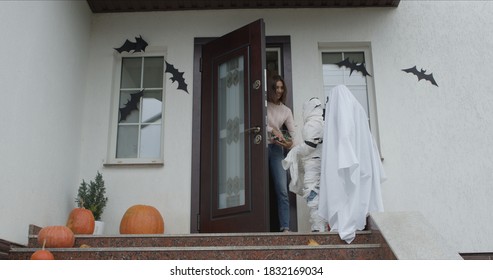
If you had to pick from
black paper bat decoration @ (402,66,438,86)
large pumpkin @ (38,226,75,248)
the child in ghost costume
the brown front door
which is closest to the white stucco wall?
large pumpkin @ (38,226,75,248)

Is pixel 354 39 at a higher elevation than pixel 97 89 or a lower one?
higher

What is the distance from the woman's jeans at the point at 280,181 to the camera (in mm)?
6277

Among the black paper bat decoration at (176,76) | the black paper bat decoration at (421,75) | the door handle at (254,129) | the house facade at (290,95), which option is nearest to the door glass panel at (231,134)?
the door handle at (254,129)

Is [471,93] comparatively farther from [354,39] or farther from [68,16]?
[68,16]

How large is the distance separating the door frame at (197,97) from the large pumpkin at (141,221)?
43cm

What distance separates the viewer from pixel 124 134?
710 cm

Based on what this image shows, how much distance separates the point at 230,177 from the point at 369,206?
5.28 ft

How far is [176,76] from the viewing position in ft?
23.4

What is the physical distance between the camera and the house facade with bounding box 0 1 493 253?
6.35 m

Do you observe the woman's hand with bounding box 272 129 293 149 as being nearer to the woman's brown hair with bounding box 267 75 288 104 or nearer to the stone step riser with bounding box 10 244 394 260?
the woman's brown hair with bounding box 267 75 288 104

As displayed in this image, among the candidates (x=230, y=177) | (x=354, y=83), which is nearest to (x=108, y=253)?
(x=230, y=177)

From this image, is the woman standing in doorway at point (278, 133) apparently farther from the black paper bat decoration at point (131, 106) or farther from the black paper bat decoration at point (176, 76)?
the black paper bat decoration at point (131, 106)

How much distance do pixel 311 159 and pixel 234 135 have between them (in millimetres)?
1027

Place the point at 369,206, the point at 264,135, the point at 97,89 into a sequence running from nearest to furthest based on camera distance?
the point at 369,206
the point at 264,135
the point at 97,89
